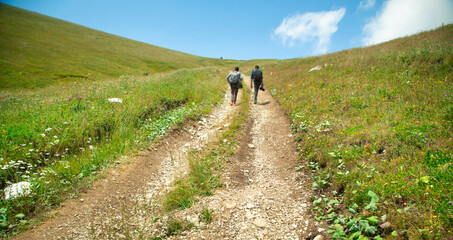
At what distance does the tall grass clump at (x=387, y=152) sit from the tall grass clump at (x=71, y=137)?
6414 millimetres

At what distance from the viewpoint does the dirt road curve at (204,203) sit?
4246mm

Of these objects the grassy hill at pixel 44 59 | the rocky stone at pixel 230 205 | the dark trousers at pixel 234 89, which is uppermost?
the grassy hill at pixel 44 59

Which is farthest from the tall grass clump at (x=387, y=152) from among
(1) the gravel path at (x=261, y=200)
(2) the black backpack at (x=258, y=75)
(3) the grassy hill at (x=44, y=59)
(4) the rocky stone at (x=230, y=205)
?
(3) the grassy hill at (x=44, y=59)

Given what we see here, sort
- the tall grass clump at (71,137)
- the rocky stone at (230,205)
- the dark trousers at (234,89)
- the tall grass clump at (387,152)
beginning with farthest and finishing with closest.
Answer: the dark trousers at (234,89) < the tall grass clump at (71,137) < the rocky stone at (230,205) < the tall grass clump at (387,152)

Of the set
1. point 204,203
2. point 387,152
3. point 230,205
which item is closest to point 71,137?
point 204,203

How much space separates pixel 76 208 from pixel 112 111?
5204 millimetres

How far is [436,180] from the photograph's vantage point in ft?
11.8

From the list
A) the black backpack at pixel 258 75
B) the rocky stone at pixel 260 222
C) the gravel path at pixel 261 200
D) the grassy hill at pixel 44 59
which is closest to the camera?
the gravel path at pixel 261 200

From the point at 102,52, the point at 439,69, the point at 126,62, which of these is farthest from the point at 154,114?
the point at 102,52

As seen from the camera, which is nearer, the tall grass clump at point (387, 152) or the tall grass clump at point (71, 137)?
the tall grass clump at point (387, 152)

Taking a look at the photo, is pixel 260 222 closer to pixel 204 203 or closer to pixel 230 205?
pixel 230 205

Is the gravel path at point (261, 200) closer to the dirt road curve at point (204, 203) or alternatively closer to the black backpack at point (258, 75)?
the dirt road curve at point (204, 203)

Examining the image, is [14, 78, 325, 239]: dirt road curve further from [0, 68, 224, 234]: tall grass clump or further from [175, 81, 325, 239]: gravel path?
[0, 68, 224, 234]: tall grass clump

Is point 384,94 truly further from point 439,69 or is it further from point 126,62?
point 126,62
